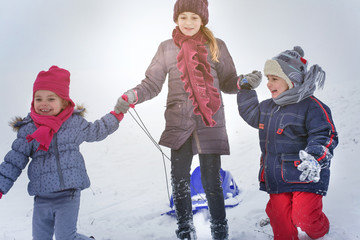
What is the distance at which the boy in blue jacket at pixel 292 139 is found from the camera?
6.41ft

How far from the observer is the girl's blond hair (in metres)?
2.29

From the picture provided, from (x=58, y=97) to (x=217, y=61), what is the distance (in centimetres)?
116

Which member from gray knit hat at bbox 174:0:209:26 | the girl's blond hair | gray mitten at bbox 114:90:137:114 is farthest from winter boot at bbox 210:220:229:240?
gray knit hat at bbox 174:0:209:26

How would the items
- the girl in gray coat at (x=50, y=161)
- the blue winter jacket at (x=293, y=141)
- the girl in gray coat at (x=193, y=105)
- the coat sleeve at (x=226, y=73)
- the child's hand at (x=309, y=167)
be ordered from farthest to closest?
the coat sleeve at (x=226, y=73) < the girl in gray coat at (x=193, y=105) < the girl in gray coat at (x=50, y=161) < the blue winter jacket at (x=293, y=141) < the child's hand at (x=309, y=167)

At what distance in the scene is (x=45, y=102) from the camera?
205cm

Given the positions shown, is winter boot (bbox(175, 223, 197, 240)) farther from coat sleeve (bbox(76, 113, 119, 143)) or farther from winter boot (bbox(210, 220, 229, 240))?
coat sleeve (bbox(76, 113, 119, 143))

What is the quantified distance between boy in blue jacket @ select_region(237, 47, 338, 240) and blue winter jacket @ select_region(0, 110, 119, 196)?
4.08ft

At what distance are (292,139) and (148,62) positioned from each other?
4.84ft

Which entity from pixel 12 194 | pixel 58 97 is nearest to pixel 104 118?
pixel 58 97

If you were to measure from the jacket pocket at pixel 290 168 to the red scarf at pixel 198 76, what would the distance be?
1.79 ft

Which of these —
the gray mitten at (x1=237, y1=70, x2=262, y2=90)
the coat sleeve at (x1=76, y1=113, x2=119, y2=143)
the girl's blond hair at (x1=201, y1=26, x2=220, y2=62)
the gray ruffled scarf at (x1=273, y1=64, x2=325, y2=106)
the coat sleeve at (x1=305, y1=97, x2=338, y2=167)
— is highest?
the girl's blond hair at (x1=201, y1=26, x2=220, y2=62)

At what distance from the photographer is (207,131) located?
7.20 ft

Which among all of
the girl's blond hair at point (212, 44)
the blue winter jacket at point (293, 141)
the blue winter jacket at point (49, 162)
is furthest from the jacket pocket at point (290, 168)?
the blue winter jacket at point (49, 162)

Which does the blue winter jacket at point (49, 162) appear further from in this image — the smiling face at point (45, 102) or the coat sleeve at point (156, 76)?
the coat sleeve at point (156, 76)
